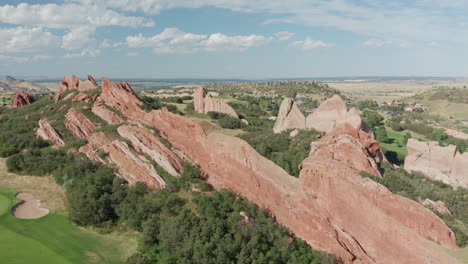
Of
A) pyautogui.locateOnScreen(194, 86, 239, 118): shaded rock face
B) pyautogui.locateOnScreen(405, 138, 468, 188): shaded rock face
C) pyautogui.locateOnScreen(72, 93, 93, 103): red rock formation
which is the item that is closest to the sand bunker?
pyautogui.locateOnScreen(72, 93, 93, 103): red rock formation

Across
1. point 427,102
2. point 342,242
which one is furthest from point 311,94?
point 342,242

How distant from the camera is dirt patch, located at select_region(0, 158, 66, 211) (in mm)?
29891

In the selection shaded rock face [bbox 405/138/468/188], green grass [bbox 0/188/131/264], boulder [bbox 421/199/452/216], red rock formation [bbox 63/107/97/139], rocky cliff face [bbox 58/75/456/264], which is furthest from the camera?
red rock formation [bbox 63/107/97/139]

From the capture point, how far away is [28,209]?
28.3 metres

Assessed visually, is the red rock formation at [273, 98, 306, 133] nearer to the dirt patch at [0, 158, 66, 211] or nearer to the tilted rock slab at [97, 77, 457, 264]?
the tilted rock slab at [97, 77, 457, 264]

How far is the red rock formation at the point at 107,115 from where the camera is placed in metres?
43.4

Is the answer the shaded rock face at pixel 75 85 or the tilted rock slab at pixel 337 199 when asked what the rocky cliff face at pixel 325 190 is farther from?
the shaded rock face at pixel 75 85

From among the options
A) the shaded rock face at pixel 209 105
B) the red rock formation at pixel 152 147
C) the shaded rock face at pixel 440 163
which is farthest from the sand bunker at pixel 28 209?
the shaded rock face at pixel 440 163

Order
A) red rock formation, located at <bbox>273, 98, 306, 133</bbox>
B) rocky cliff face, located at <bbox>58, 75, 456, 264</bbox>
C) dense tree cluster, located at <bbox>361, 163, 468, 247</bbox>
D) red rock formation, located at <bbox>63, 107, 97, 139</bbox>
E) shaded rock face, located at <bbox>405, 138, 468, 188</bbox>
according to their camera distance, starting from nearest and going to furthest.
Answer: rocky cliff face, located at <bbox>58, 75, 456, 264</bbox>
dense tree cluster, located at <bbox>361, 163, 468, 247</bbox>
shaded rock face, located at <bbox>405, 138, 468, 188</bbox>
red rock formation, located at <bbox>63, 107, 97, 139</bbox>
red rock formation, located at <bbox>273, 98, 306, 133</bbox>

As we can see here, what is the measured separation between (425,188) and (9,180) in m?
49.3

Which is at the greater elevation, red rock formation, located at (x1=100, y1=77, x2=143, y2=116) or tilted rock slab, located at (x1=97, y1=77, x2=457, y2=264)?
red rock formation, located at (x1=100, y1=77, x2=143, y2=116)

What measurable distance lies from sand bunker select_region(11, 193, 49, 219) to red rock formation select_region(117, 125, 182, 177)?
444 inches

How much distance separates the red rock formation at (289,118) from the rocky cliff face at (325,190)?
19.6 meters

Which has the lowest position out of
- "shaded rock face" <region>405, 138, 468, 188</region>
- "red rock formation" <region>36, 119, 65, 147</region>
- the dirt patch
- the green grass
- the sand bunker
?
the green grass
